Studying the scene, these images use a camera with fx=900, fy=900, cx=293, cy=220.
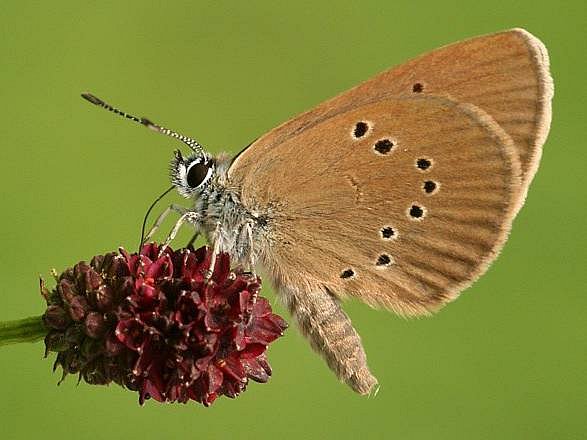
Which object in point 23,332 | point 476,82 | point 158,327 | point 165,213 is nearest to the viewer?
point 158,327

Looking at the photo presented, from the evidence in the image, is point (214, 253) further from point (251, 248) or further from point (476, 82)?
point (476, 82)

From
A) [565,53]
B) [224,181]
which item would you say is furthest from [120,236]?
[565,53]

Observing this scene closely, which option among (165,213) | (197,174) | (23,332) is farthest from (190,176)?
(23,332)

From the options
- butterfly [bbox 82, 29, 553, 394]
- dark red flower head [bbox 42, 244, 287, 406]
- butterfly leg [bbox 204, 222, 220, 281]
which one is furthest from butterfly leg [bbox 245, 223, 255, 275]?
dark red flower head [bbox 42, 244, 287, 406]

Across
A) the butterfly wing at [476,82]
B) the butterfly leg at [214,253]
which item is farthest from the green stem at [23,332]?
the butterfly wing at [476,82]

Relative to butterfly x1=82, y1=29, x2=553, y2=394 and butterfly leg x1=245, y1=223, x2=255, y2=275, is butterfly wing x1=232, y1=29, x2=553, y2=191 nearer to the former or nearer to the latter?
butterfly x1=82, y1=29, x2=553, y2=394

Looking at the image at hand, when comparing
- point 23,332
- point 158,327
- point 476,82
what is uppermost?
point 476,82
